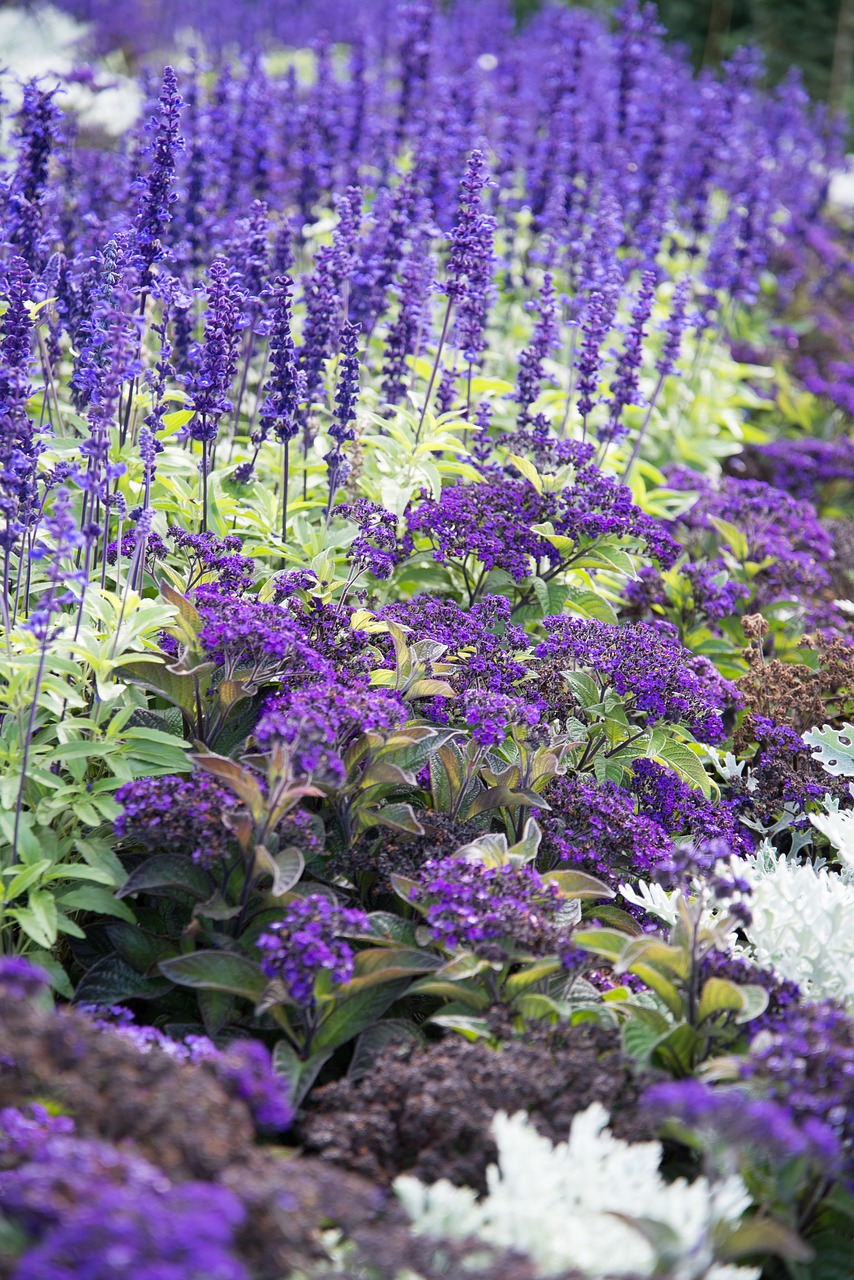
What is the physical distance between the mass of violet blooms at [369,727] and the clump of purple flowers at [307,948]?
0.01 m

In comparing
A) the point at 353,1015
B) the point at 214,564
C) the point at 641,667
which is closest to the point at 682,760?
the point at 641,667

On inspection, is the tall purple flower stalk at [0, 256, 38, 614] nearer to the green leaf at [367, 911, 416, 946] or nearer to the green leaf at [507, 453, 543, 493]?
the green leaf at [367, 911, 416, 946]

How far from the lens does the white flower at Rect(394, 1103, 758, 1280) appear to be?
2178 millimetres

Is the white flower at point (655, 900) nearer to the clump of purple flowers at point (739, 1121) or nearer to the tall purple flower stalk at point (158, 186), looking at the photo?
the clump of purple flowers at point (739, 1121)

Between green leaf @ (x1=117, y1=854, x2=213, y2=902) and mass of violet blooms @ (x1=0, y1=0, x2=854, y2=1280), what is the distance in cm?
1

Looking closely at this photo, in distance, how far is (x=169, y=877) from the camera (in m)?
3.06

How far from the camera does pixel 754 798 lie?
4.17 meters

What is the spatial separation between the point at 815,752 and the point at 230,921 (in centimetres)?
228

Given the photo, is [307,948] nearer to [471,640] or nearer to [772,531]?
[471,640]

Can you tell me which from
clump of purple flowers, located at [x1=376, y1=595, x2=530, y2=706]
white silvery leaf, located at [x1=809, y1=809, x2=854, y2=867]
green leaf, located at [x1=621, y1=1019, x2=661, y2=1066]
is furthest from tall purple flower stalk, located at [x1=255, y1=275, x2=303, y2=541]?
green leaf, located at [x1=621, y1=1019, x2=661, y2=1066]

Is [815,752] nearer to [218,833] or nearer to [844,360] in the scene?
[218,833]

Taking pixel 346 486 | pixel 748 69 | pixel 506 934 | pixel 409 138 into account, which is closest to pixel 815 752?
pixel 506 934

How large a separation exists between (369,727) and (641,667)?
1.10 m

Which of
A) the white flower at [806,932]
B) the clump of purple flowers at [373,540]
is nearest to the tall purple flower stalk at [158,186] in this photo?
the clump of purple flowers at [373,540]
